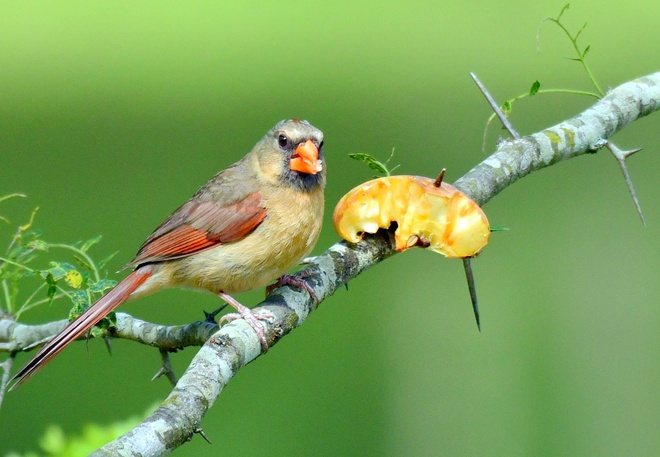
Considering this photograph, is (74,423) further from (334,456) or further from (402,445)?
(402,445)

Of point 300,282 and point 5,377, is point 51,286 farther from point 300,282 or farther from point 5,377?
point 300,282

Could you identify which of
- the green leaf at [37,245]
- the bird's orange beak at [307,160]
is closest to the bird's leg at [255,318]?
the green leaf at [37,245]

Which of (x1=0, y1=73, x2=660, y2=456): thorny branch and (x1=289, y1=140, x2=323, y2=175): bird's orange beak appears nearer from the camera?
(x1=0, y1=73, x2=660, y2=456): thorny branch

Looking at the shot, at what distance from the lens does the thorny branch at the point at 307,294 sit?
1.72m

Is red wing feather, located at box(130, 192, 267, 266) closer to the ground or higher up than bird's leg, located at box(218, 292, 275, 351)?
higher up

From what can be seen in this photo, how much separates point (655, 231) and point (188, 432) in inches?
292

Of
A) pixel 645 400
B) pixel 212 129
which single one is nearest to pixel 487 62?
pixel 212 129

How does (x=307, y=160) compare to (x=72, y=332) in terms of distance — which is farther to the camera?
(x=307, y=160)

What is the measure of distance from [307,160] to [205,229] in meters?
0.37

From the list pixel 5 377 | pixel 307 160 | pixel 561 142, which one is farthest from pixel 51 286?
pixel 561 142

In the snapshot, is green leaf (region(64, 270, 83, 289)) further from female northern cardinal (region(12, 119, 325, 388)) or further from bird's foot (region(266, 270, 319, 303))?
bird's foot (region(266, 270, 319, 303))

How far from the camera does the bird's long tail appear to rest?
245 cm

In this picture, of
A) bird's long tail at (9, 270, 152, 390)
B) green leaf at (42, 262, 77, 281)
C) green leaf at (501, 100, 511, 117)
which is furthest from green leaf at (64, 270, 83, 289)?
green leaf at (501, 100, 511, 117)

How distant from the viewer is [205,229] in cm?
308
